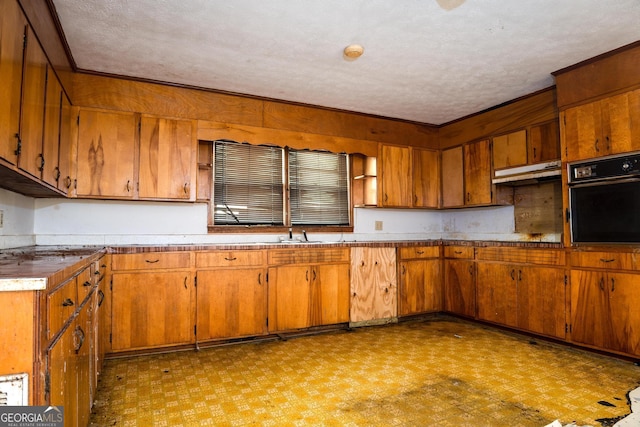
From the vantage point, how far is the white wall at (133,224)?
10.6 feet

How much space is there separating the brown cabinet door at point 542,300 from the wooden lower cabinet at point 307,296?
186 centimetres

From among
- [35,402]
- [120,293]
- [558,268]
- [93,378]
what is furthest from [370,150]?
[35,402]

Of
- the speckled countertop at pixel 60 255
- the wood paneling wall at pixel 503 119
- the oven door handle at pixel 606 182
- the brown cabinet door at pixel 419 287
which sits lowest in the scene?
the brown cabinet door at pixel 419 287

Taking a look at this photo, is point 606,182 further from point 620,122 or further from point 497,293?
point 497,293

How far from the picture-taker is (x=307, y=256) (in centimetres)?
407

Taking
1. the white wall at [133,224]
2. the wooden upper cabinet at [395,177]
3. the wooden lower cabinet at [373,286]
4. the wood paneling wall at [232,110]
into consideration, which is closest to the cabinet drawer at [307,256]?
the wooden lower cabinet at [373,286]

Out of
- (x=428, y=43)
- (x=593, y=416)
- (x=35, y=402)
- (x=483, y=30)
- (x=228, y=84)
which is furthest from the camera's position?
(x=228, y=84)

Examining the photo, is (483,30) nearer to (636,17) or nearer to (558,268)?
(636,17)

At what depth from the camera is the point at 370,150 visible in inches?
191

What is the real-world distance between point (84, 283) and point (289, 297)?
2.33 meters

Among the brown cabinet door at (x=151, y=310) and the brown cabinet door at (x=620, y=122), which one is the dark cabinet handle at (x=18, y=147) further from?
the brown cabinet door at (x=620, y=122)

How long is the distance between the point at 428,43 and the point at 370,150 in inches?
73.9

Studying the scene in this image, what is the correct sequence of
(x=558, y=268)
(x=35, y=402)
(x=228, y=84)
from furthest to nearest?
(x=228, y=84) < (x=558, y=268) < (x=35, y=402)

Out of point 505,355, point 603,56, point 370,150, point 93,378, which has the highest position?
point 603,56
